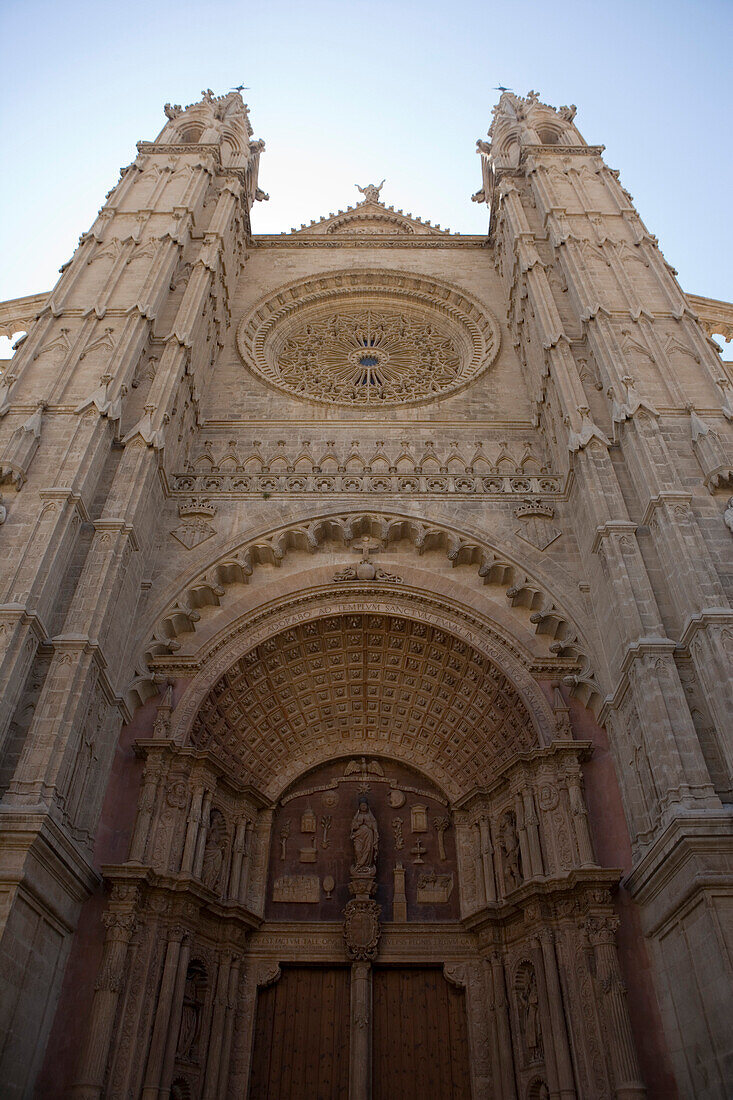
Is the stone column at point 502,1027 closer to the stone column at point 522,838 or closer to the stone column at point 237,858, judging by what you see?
the stone column at point 522,838

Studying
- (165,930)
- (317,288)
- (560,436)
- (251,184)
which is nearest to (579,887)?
(165,930)

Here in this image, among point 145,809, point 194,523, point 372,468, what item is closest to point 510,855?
point 145,809

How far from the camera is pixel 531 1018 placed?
9203 millimetres

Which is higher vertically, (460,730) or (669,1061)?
(460,730)

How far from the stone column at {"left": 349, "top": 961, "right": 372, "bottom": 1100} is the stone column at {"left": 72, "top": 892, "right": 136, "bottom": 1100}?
9.89 feet

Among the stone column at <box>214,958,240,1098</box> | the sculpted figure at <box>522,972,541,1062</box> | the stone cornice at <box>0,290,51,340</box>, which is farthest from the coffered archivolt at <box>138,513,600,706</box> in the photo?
the stone cornice at <box>0,290,51,340</box>

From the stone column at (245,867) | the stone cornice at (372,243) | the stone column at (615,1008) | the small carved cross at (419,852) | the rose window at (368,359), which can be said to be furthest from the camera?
the stone cornice at (372,243)

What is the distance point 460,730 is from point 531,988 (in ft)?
11.5

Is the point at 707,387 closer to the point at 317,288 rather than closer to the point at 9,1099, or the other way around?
the point at 317,288

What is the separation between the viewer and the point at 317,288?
65.0 feet

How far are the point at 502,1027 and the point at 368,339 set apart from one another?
1433 centimetres

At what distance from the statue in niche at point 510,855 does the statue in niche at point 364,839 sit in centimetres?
182

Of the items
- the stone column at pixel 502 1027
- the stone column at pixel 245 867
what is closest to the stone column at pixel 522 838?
the stone column at pixel 502 1027

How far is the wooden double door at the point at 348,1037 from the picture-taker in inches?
379
